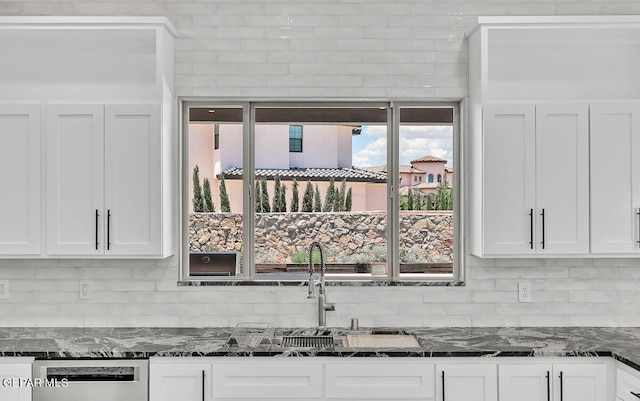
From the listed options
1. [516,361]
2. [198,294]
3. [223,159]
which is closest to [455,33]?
[223,159]

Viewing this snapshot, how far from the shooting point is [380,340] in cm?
330

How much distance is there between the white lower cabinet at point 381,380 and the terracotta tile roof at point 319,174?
46.3 inches

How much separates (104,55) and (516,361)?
9.29 ft

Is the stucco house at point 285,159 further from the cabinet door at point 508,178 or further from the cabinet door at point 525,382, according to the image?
the cabinet door at point 525,382

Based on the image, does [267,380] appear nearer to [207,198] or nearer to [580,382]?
[207,198]

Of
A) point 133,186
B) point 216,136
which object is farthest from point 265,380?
point 216,136

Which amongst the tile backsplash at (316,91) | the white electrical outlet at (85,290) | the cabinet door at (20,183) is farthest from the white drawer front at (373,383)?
the cabinet door at (20,183)

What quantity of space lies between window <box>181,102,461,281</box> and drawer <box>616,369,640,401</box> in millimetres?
1090

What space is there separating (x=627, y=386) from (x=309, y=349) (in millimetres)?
1488

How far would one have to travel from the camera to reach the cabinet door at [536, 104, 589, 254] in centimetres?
325

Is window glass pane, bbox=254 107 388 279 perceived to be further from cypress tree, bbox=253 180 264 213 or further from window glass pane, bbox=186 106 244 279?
window glass pane, bbox=186 106 244 279

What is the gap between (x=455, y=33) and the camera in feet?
11.6

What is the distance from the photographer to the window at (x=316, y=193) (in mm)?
3646

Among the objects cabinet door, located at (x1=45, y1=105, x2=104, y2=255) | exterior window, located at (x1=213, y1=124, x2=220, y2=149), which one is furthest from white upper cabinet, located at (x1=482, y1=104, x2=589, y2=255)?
cabinet door, located at (x1=45, y1=105, x2=104, y2=255)
